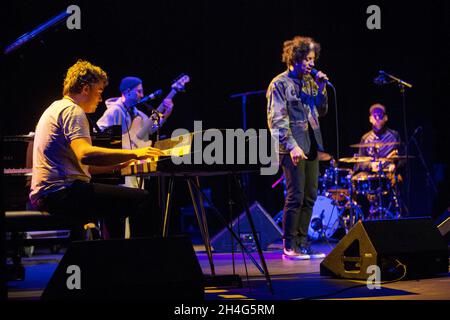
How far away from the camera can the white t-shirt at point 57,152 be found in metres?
3.77

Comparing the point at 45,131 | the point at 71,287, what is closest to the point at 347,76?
the point at 45,131

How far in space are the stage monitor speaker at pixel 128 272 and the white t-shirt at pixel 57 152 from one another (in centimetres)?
74

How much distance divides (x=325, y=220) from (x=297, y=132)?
3115 millimetres

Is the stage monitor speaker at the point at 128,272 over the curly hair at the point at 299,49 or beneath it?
beneath

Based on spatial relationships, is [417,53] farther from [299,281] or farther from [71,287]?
[71,287]

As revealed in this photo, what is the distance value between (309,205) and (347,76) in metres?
4.09

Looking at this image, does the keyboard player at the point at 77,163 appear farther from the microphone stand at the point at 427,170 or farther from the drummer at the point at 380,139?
the microphone stand at the point at 427,170

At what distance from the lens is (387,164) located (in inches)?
336

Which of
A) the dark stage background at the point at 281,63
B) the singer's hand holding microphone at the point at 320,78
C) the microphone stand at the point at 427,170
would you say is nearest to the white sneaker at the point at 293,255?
the singer's hand holding microphone at the point at 320,78

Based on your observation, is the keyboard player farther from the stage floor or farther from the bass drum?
the bass drum

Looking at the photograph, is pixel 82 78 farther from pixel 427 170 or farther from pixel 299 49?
pixel 427 170

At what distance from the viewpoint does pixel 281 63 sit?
9336 millimetres

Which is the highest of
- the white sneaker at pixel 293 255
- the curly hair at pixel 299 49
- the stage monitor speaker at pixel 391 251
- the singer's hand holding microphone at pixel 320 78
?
the curly hair at pixel 299 49

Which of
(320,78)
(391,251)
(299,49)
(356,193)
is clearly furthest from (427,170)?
(391,251)
